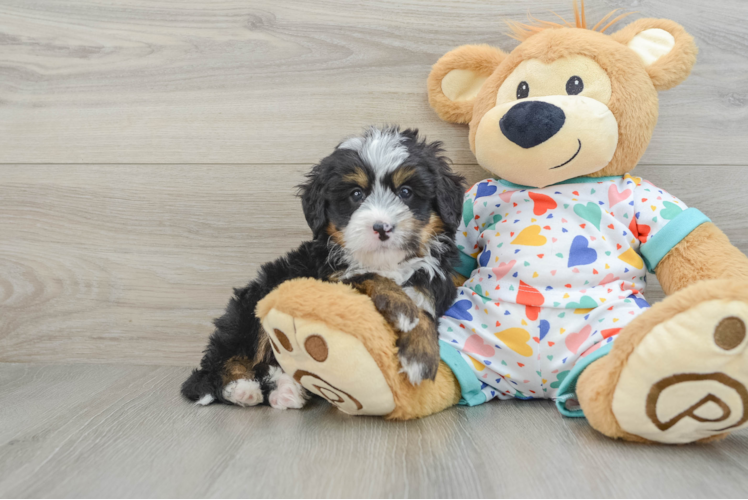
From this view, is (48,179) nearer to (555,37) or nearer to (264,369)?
(264,369)

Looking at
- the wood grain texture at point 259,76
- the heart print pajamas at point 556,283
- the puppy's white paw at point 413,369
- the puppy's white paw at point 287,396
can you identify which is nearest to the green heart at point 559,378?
the heart print pajamas at point 556,283

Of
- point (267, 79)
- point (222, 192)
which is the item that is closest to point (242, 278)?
point (222, 192)

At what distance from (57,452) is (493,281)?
113cm

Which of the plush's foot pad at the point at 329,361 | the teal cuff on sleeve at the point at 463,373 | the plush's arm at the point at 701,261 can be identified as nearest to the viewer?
the plush's foot pad at the point at 329,361

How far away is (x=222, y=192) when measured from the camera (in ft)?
6.23

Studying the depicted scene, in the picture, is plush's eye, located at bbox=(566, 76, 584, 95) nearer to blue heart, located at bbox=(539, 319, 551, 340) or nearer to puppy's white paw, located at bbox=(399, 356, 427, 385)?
blue heart, located at bbox=(539, 319, 551, 340)

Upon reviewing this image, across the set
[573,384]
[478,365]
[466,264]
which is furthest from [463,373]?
[466,264]

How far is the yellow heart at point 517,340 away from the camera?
1.38 metres

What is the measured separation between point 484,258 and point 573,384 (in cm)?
42

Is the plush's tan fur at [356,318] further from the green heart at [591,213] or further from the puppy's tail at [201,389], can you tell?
the green heart at [591,213]

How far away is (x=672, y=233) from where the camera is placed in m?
1.39

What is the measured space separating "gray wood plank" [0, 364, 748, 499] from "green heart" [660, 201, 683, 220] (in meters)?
0.54

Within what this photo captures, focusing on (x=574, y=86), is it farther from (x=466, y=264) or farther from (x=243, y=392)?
(x=243, y=392)

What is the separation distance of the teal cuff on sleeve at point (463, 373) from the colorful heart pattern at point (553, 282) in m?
0.02
